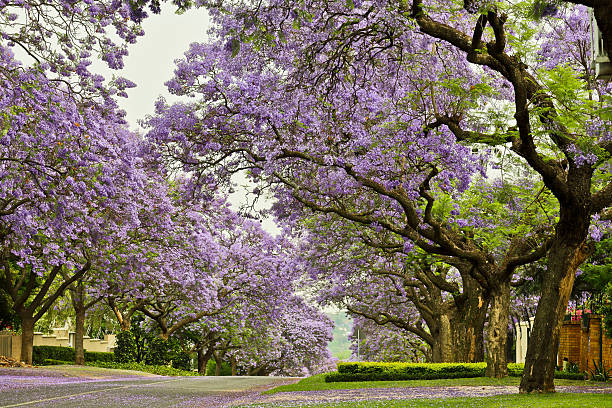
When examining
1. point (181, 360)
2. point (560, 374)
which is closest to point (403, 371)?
point (560, 374)

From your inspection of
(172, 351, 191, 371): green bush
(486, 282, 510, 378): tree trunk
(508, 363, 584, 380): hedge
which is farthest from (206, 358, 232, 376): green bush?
(486, 282, 510, 378): tree trunk

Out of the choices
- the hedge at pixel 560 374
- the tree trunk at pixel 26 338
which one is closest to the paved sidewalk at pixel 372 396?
the hedge at pixel 560 374

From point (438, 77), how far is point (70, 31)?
8203 mm

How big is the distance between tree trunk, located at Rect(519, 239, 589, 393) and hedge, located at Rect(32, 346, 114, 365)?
87.5 ft

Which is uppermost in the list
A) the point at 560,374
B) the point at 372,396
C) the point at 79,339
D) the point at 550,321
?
the point at 550,321

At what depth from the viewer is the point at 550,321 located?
12648mm

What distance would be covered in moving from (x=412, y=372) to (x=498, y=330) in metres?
4.74

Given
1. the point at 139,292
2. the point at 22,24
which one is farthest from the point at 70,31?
the point at 139,292

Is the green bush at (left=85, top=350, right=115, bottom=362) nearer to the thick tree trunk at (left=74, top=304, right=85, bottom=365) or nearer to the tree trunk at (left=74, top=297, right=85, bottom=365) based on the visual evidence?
the tree trunk at (left=74, top=297, right=85, bottom=365)

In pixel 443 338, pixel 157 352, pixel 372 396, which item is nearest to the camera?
pixel 372 396

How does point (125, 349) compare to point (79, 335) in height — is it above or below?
below

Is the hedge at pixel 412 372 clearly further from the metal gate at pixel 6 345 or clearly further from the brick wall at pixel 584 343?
the metal gate at pixel 6 345

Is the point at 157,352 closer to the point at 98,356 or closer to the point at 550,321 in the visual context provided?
the point at 98,356

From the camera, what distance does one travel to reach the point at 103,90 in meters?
15.5
